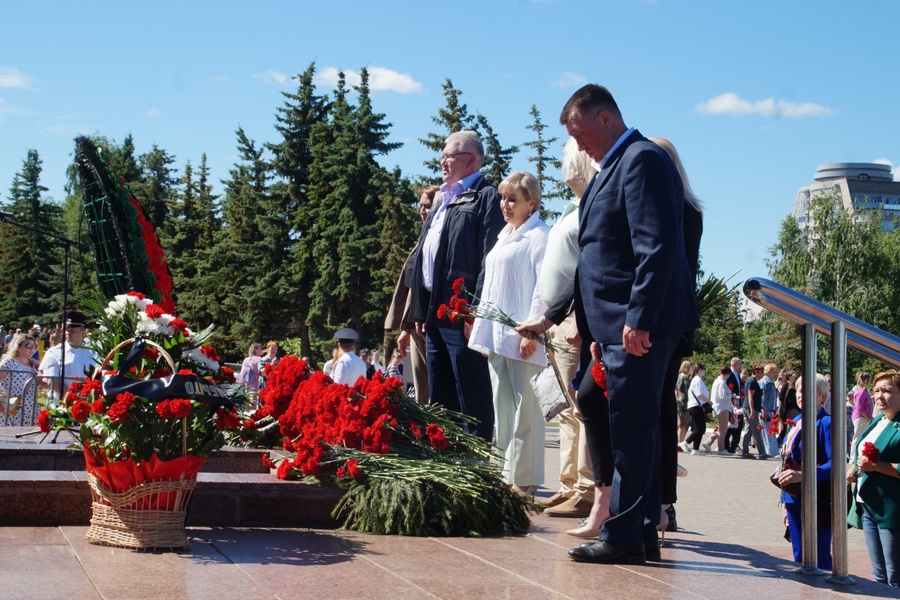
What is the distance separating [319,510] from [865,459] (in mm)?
3749

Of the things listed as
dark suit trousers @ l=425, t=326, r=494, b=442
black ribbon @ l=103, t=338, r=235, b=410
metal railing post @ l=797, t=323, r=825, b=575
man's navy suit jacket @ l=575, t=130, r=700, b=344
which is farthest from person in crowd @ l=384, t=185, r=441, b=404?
metal railing post @ l=797, t=323, r=825, b=575

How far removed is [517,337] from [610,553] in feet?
6.52

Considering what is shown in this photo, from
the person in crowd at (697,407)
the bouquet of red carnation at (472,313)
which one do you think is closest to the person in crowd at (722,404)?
the person in crowd at (697,407)

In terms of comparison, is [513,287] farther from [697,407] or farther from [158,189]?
[158,189]

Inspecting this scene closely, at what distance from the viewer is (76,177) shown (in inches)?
314

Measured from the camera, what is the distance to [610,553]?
4172 millimetres

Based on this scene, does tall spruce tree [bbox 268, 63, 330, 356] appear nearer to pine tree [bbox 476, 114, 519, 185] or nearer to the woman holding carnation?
pine tree [bbox 476, 114, 519, 185]

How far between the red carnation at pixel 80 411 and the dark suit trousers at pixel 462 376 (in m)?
2.57

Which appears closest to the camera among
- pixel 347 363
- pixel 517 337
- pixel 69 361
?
pixel 517 337

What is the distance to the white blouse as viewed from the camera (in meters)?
6.00

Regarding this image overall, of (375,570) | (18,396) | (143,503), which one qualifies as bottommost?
(375,570)

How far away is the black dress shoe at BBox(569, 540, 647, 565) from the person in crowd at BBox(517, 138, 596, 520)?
111cm

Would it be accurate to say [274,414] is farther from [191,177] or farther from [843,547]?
[191,177]

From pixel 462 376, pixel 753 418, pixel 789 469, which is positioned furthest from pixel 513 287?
pixel 753 418
